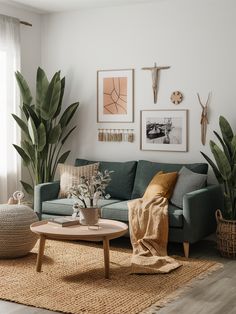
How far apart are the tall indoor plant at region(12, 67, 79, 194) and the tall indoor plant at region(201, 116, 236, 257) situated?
6.56ft

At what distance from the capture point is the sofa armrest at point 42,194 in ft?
19.5

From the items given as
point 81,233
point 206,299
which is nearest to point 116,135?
point 81,233

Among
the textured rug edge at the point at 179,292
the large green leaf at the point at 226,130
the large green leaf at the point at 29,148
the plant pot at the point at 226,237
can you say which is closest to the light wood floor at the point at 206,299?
the textured rug edge at the point at 179,292

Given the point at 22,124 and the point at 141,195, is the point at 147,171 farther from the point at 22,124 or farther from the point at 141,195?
the point at 22,124

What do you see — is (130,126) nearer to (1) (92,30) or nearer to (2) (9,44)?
(1) (92,30)

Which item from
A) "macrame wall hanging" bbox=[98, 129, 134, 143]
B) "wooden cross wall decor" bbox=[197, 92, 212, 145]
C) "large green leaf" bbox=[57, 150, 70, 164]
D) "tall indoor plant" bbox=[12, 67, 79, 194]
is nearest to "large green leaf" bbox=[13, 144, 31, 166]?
"tall indoor plant" bbox=[12, 67, 79, 194]

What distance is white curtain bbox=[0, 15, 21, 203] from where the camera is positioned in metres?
6.29

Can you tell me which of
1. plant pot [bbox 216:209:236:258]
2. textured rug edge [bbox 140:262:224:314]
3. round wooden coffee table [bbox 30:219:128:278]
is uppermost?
round wooden coffee table [bbox 30:219:128:278]

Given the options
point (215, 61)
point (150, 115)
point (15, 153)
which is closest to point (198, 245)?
point (150, 115)

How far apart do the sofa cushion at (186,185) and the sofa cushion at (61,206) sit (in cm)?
75

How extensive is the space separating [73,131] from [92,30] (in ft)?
4.12

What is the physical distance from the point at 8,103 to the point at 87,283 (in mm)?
2858

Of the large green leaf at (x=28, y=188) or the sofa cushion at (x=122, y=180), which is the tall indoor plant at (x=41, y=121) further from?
the sofa cushion at (x=122, y=180)

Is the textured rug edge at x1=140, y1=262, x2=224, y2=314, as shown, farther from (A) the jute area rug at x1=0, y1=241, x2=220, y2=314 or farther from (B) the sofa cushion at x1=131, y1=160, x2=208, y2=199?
(B) the sofa cushion at x1=131, y1=160, x2=208, y2=199
